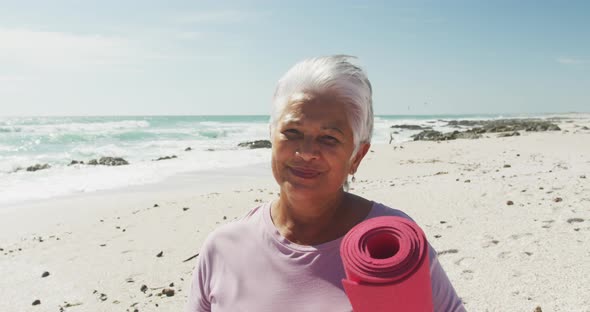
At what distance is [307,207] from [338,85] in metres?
0.45

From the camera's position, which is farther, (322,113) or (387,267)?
(322,113)

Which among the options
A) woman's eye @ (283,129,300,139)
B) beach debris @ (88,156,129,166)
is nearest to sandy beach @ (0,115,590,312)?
woman's eye @ (283,129,300,139)

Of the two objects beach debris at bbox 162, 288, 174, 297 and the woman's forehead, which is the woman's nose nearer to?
the woman's forehead

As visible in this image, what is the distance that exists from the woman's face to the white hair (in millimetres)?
27

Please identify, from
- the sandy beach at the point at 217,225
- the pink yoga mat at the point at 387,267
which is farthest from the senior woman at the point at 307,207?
the sandy beach at the point at 217,225

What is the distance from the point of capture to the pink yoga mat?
1136mm

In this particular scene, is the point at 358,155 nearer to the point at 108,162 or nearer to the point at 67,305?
the point at 67,305

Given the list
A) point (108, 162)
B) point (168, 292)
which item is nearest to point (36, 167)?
point (108, 162)

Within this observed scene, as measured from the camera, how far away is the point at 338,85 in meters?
1.69

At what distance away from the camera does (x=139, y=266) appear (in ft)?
20.9

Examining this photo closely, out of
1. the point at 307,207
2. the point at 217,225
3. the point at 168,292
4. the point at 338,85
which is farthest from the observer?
the point at 217,225

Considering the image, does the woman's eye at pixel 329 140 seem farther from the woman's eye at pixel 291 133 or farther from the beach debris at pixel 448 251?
the beach debris at pixel 448 251

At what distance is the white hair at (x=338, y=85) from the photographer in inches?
66.6

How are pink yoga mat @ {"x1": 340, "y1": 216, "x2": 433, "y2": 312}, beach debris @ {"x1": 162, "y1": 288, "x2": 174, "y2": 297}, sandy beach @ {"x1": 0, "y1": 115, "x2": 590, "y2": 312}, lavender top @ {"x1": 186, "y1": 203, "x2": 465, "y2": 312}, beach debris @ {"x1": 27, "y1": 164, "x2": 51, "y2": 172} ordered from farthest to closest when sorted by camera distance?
beach debris @ {"x1": 27, "y1": 164, "x2": 51, "y2": 172}, beach debris @ {"x1": 162, "y1": 288, "x2": 174, "y2": 297}, sandy beach @ {"x1": 0, "y1": 115, "x2": 590, "y2": 312}, lavender top @ {"x1": 186, "y1": 203, "x2": 465, "y2": 312}, pink yoga mat @ {"x1": 340, "y1": 216, "x2": 433, "y2": 312}
